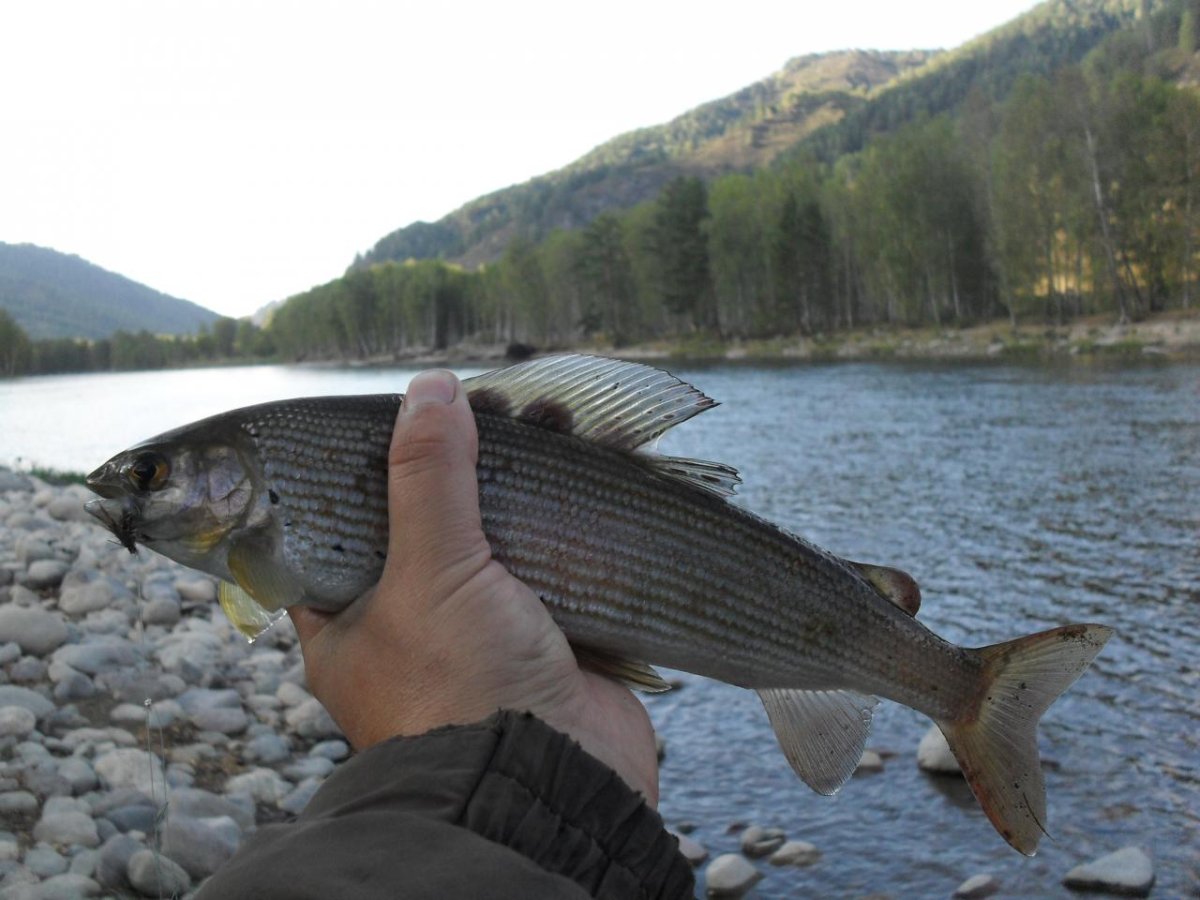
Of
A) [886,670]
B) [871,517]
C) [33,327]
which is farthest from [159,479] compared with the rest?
[33,327]

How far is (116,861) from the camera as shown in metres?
5.46

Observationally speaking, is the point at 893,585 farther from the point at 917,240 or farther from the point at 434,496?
the point at 917,240

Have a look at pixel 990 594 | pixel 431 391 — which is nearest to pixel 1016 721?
pixel 431 391

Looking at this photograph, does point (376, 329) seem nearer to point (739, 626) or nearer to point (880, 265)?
point (880, 265)

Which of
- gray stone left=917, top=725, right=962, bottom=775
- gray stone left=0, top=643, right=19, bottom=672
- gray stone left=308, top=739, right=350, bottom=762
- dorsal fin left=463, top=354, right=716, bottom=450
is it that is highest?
dorsal fin left=463, top=354, right=716, bottom=450

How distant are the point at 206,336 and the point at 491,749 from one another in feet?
622

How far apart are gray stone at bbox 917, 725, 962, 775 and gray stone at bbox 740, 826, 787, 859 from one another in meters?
1.63

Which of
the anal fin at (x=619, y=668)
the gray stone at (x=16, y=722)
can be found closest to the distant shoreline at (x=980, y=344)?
the gray stone at (x=16, y=722)

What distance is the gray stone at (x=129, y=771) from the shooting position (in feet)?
21.1

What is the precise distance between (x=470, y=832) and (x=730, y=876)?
588 centimetres

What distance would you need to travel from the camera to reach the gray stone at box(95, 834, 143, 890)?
17.6ft

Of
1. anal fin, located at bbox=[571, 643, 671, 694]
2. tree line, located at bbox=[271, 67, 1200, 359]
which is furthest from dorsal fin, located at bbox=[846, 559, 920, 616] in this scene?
tree line, located at bbox=[271, 67, 1200, 359]

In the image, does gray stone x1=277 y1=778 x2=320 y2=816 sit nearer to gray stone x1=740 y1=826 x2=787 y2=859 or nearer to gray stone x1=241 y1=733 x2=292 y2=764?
gray stone x1=241 y1=733 x2=292 y2=764

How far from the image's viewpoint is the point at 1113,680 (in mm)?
9664
